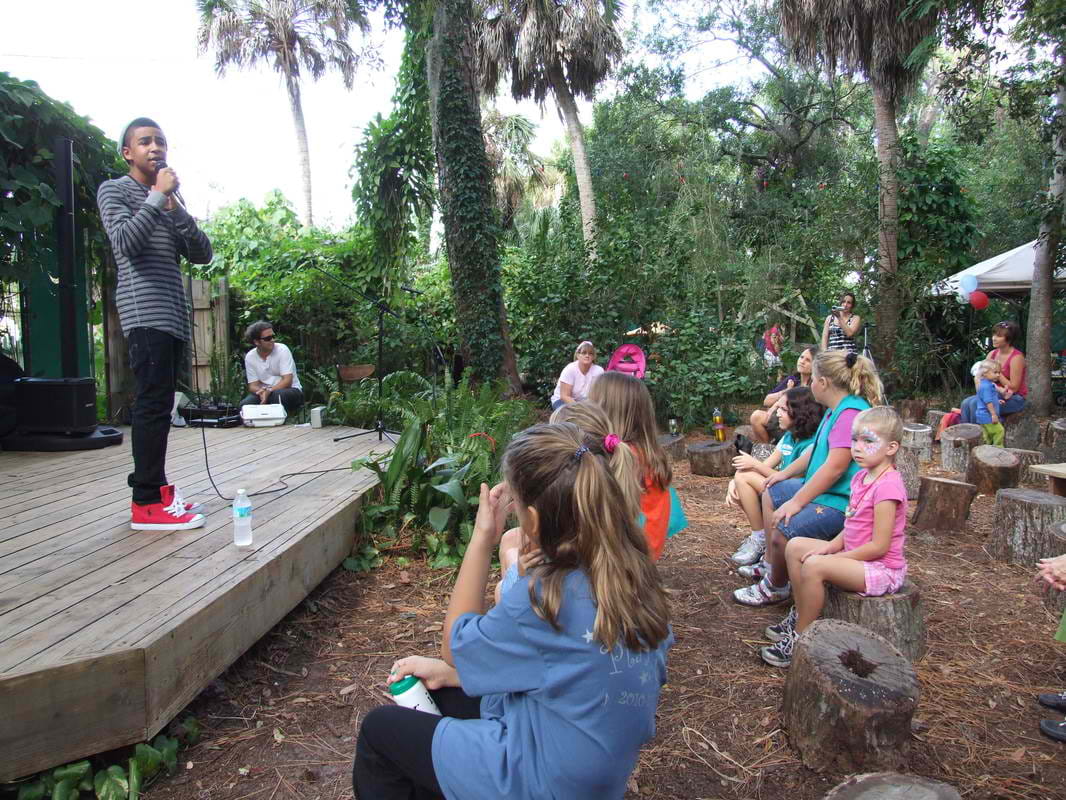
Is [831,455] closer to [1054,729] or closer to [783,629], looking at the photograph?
[783,629]

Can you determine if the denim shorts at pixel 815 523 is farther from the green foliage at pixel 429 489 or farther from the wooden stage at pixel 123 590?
the wooden stage at pixel 123 590

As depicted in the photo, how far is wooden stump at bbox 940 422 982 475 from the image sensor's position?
6.45 m

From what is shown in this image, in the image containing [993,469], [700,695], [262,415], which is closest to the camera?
[700,695]

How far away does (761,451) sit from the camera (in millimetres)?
6473

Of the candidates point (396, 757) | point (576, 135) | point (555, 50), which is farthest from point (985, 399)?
point (555, 50)

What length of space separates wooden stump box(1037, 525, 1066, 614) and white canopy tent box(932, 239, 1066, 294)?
7.20 meters

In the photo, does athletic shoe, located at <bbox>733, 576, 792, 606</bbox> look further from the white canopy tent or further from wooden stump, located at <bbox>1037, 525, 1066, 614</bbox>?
the white canopy tent

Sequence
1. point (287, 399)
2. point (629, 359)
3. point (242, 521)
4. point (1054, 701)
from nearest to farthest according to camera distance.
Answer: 1. point (1054, 701)
2. point (242, 521)
3. point (287, 399)
4. point (629, 359)

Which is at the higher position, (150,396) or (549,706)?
(150,396)

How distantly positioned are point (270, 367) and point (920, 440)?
645 cm

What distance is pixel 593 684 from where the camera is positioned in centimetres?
129

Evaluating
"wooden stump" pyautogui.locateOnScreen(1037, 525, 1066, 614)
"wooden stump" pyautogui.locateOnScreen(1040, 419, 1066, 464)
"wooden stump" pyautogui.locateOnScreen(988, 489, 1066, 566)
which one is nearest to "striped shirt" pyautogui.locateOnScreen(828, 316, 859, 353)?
"wooden stump" pyautogui.locateOnScreen(1040, 419, 1066, 464)

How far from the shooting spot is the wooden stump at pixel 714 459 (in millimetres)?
6500

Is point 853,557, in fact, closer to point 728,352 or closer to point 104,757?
point 104,757
